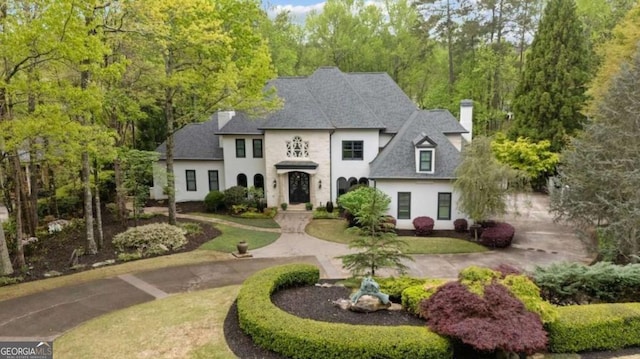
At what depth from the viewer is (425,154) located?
2205 centimetres

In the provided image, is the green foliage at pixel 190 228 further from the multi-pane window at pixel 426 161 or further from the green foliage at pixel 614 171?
the green foliage at pixel 614 171

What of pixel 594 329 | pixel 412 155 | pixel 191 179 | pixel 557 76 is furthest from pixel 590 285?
pixel 191 179

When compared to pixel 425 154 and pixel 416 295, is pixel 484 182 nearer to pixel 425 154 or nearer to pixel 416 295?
pixel 425 154

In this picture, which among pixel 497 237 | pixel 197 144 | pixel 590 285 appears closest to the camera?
pixel 590 285

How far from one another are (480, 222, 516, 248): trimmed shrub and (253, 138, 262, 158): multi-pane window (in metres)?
15.2


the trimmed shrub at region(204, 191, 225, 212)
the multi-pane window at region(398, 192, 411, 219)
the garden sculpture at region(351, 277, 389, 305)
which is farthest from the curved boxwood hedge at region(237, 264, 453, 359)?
the trimmed shrub at region(204, 191, 225, 212)

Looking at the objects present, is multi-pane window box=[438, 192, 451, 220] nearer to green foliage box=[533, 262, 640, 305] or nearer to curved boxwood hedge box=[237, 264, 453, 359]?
green foliage box=[533, 262, 640, 305]

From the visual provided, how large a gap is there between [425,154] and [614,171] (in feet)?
28.8

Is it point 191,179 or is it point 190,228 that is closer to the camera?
point 190,228

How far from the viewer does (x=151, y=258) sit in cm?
1706

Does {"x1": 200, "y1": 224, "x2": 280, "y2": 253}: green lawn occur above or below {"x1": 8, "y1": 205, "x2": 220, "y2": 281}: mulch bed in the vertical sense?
below

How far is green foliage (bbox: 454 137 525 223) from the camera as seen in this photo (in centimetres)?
1905

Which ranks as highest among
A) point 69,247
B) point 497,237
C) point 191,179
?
point 191,179

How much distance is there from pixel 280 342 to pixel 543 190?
97.6ft
